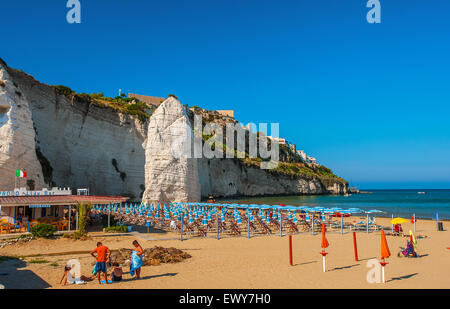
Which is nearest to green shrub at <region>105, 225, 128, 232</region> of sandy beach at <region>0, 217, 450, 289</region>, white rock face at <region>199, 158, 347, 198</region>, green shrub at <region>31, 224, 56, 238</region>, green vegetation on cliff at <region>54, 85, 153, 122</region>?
sandy beach at <region>0, 217, 450, 289</region>

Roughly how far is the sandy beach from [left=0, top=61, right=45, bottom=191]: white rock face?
1188 centimetres

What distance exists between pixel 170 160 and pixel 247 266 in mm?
23699

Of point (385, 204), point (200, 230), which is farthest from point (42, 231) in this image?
point (385, 204)

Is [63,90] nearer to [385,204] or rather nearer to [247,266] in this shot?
[247,266]

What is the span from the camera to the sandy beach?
30.2ft

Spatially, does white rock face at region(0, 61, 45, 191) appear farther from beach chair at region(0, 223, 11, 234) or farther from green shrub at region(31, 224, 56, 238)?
green shrub at region(31, 224, 56, 238)

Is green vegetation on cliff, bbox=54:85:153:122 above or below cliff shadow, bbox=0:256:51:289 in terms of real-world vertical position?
above

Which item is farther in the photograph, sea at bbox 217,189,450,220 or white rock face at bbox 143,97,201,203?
sea at bbox 217,189,450,220

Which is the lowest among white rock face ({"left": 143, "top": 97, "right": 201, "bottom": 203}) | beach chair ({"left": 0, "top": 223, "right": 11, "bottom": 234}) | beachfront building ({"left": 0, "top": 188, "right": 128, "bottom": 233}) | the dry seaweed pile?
the dry seaweed pile

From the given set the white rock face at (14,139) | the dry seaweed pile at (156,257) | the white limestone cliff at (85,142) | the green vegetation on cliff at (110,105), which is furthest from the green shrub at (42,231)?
the green vegetation on cliff at (110,105)

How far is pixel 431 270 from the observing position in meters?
10.8

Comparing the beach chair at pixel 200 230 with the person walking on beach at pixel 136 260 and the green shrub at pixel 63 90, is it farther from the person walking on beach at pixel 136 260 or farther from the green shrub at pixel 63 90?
the green shrub at pixel 63 90
